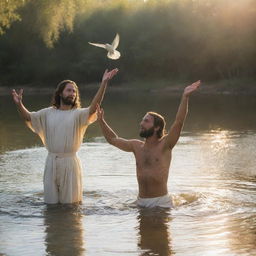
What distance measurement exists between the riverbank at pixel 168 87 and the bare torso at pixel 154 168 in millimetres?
37093

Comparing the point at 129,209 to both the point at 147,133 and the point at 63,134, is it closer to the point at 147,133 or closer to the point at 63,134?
the point at 147,133

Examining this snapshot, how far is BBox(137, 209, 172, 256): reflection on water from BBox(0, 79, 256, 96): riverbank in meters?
37.3

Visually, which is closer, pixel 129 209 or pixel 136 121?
pixel 129 209

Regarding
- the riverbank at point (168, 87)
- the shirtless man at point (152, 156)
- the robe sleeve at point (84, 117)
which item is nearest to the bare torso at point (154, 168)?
the shirtless man at point (152, 156)

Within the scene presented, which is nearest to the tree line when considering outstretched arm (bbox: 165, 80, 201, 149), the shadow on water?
the shadow on water

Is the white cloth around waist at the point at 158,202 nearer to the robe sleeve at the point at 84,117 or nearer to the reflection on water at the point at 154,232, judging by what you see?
the reflection on water at the point at 154,232

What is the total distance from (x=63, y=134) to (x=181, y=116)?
1.58m

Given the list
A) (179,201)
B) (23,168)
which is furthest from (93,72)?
(179,201)

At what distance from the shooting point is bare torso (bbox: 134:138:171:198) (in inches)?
344

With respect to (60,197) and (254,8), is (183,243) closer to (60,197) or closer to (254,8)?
(60,197)

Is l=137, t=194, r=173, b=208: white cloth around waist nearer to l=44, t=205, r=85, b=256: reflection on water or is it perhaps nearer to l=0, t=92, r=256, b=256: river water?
l=0, t=92, r=256, b=256: river water

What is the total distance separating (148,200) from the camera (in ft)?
29.1

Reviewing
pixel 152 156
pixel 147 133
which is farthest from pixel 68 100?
pixel 152 156

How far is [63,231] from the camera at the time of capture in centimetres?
809
